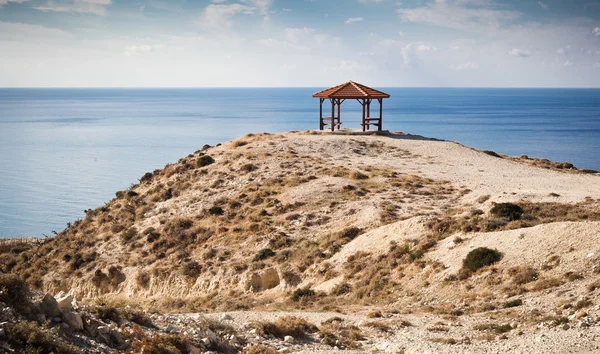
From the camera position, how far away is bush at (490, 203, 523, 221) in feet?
91.1

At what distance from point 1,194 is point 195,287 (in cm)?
5973


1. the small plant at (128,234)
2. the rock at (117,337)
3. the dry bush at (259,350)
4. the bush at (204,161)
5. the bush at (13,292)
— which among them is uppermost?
the bush at (13,292)

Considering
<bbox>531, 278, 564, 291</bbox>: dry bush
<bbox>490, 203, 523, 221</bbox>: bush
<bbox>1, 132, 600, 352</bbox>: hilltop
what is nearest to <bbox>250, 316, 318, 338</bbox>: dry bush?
<bbox>1, 132, 600, 352</bbox>: hilltop

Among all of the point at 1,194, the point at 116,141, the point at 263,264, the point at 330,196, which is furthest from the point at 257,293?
the point at 116,141

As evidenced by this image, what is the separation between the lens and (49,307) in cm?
1245

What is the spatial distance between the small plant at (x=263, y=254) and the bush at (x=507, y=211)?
40.2ft

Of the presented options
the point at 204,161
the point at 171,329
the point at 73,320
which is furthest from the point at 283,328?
the point at 204,161

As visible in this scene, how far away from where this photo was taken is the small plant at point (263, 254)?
31.2 m

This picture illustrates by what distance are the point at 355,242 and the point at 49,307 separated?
19366 millimetres

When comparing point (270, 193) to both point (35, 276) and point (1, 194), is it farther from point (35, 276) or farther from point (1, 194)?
point (1, 194)

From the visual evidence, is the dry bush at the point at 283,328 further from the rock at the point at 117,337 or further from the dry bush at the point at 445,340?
the rock at the point at 117,337

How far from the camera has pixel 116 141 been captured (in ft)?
433

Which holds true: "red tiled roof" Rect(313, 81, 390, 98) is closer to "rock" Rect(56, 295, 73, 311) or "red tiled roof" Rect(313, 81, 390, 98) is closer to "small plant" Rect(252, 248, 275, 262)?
"small plant" Rect(252, 248, 275, 262)

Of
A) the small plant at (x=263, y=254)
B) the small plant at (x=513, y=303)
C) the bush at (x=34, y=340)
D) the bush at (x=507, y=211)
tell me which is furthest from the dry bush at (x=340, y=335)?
the bush at (x=507, y=211)
